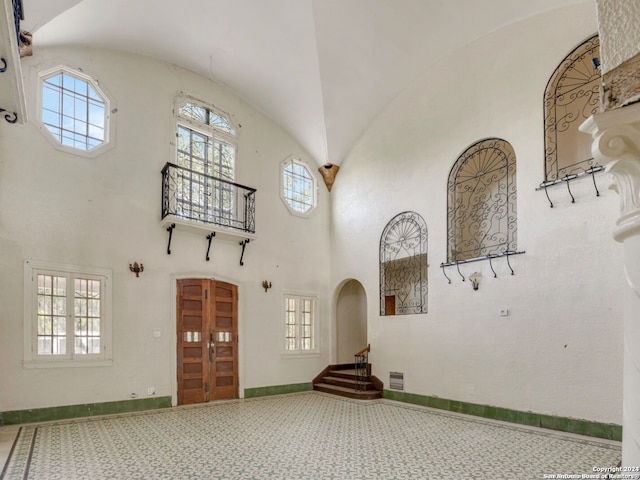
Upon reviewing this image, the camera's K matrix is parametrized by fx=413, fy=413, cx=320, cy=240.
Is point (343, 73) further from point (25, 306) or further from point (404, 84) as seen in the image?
point (25, 306)

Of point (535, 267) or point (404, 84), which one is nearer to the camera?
point (535, 267)

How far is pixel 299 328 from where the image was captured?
934 centimetres

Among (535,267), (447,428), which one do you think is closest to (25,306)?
(447,428)

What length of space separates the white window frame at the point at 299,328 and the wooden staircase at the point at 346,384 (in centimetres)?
56

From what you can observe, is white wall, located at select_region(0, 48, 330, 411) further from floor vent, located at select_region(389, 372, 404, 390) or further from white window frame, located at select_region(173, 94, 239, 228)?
floor vent, located at select_region(389, 372, 404, 390)

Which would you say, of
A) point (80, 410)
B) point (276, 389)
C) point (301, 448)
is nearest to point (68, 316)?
point (80, 410)

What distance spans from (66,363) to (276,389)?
402 cm

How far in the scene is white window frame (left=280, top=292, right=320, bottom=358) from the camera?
9016 millimetres

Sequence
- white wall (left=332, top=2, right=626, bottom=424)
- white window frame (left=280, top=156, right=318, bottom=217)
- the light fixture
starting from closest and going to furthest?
white wall (left=332, top=2, right=626, bottom=424)
white window frame (left=280, top=156, right=318, bottom=217)
the light fixture

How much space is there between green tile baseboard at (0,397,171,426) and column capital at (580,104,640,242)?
7.12 meters

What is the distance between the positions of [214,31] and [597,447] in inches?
330

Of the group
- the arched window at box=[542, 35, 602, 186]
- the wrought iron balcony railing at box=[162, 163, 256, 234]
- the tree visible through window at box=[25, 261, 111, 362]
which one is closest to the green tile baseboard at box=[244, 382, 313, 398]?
the tree visible through window at box=[25, 261, 111, 362]

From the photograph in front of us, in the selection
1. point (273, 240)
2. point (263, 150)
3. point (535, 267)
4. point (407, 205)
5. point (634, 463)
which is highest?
point (263, 150)

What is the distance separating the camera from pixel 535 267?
6023 mm
